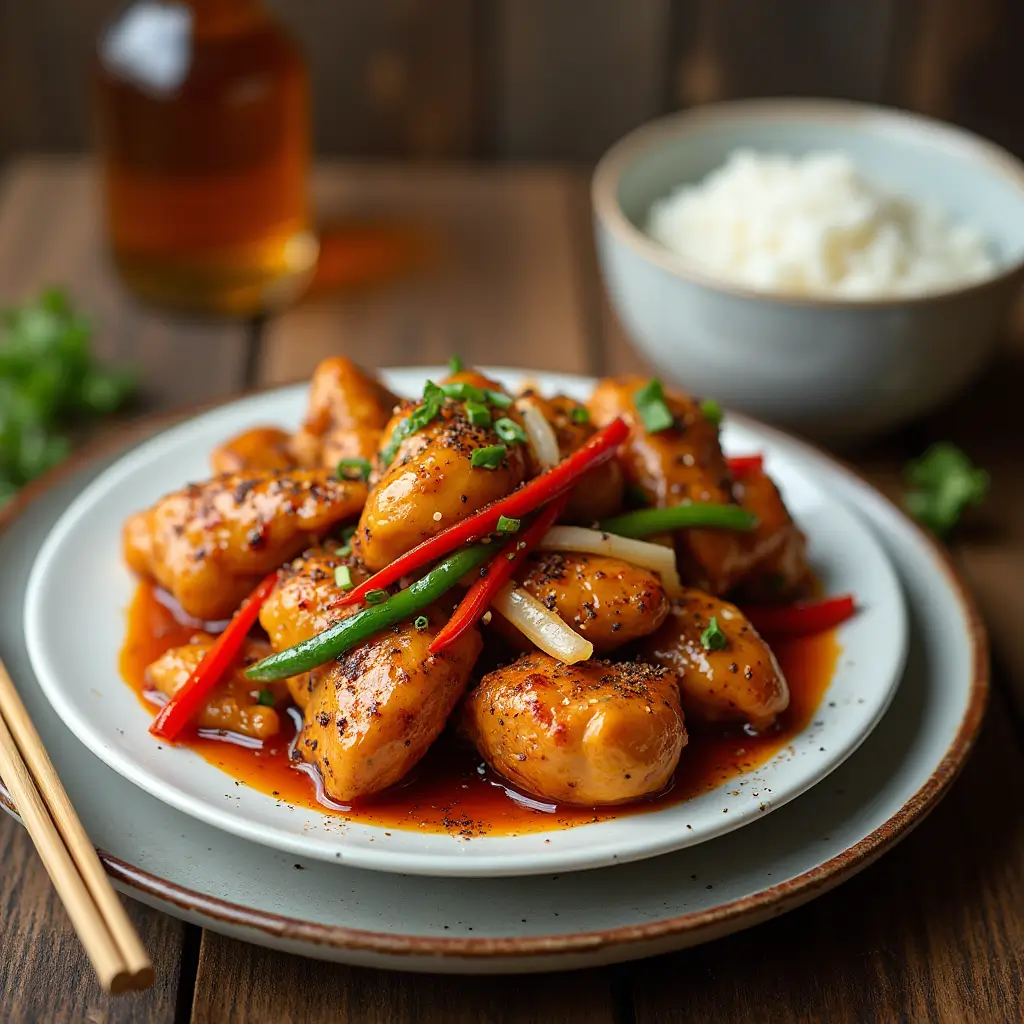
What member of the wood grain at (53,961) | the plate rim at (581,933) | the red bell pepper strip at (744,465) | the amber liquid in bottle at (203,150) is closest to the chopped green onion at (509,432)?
the red bell pepper strip at (744,465)

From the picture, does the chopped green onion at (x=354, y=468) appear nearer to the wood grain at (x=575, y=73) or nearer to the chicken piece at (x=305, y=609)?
the chicken piece at (x=305, y=609)

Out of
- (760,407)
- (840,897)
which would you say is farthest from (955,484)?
(840,897)

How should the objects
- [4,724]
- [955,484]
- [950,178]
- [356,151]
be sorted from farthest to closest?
[356,151] → [950,178] → [955,484] → [4,724]

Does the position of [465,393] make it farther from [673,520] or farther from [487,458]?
[673,520]

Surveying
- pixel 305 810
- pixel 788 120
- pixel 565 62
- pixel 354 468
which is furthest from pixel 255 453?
pixel 565 62

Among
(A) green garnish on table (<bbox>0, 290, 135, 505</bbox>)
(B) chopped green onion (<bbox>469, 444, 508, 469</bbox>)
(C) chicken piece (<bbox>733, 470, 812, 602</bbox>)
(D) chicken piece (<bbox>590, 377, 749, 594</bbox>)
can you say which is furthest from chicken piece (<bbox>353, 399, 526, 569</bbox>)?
(A) green garnish on table (<bbox>0, 290, 135, 505</bbox>)

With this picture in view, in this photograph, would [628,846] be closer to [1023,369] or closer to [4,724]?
[4,724]
